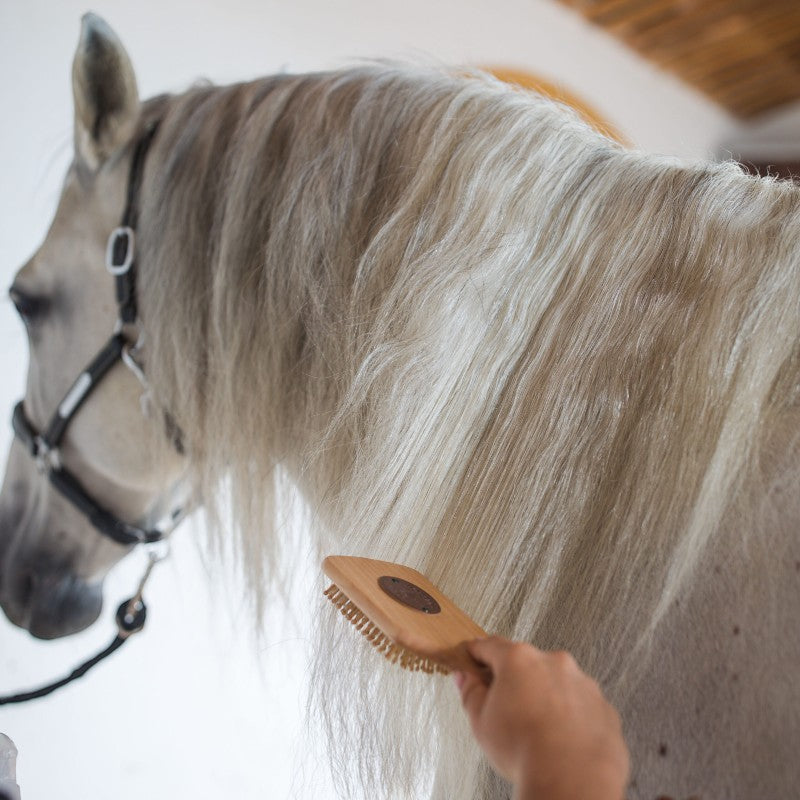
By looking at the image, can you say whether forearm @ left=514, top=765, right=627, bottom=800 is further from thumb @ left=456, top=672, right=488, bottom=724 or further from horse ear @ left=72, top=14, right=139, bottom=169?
horse ear @ left=72, top=14, right=139, bottom=169

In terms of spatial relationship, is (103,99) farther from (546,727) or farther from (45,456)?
(546,727)

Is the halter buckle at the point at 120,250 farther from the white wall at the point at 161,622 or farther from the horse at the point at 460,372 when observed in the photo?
the white wall at the point at 161,622

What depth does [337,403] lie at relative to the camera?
0.45 metres

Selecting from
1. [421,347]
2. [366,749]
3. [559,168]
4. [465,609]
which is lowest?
[366,749]

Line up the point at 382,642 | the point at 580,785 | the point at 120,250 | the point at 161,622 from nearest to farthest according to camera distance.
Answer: the point at 580,785
the point at 382,642
the point at 120,250
the point at 161,622

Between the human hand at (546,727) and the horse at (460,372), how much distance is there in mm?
85

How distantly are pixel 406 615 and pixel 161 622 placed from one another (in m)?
0.73

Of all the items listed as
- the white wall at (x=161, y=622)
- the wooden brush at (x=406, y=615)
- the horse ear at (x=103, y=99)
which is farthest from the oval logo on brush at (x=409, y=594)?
the horse ear at (x=103, y=99)

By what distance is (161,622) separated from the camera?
89cm

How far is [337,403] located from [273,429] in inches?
2.3

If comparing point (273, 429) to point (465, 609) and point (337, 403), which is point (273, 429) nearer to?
point (337, 403)

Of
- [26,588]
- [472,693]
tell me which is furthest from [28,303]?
[472,693]

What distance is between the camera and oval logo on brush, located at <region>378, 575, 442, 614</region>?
0.29m

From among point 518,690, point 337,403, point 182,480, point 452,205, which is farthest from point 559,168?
point 182,480
